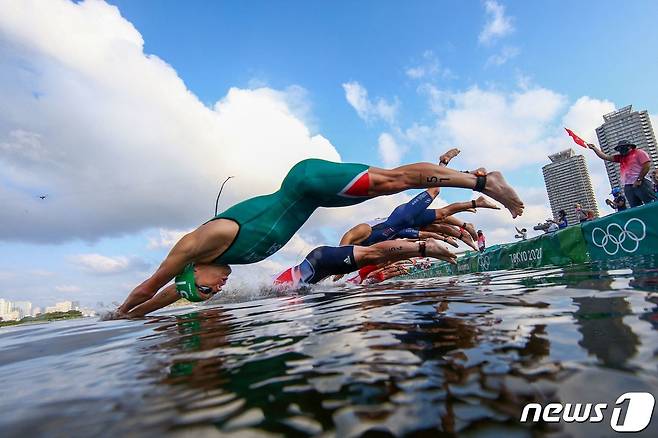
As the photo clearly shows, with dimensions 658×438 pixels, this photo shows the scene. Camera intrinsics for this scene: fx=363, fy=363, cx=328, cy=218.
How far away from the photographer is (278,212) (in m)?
3.71

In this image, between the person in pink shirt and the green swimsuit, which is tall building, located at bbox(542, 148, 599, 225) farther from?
the green swimsuit

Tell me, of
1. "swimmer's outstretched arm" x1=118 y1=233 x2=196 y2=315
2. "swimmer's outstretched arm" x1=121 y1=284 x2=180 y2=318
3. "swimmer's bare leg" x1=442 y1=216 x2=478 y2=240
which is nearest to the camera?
"swimmer's outstretched arm" x1=118 y1=233 x2=196 y2=315

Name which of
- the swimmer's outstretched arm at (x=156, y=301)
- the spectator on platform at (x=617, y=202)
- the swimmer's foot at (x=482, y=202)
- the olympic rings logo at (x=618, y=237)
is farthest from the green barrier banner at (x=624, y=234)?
the spectator on platform at (x=617, y=202)

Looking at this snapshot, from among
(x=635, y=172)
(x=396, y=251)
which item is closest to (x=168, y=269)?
(x=396, y=251)

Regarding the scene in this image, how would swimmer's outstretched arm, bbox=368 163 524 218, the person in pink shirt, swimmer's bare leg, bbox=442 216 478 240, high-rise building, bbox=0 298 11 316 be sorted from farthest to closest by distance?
high-rise building, bbox=0 298 11 316, swimmer's bare leg, bbox=442 216 478 240, the person in pink shirt, swimmer's outstretched arm, bbox=368 163 524 218

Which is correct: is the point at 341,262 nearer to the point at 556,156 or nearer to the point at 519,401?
the point at 519,401

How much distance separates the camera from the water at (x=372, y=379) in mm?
640

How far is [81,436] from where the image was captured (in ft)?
2.35

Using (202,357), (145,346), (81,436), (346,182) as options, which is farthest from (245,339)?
(346,182)

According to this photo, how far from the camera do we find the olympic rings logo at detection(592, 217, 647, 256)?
444cm

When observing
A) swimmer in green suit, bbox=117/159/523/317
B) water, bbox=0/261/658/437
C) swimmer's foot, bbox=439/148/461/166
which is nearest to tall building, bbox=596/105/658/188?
swimmer's foot, bbox=439/148/461/166

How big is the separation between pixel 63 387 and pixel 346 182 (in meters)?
2.52

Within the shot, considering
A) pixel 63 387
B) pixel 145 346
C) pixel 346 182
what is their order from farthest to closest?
pixel 346 182, pixel 145 346, pixel 63 387

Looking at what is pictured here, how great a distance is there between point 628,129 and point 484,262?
4341 centimetres
